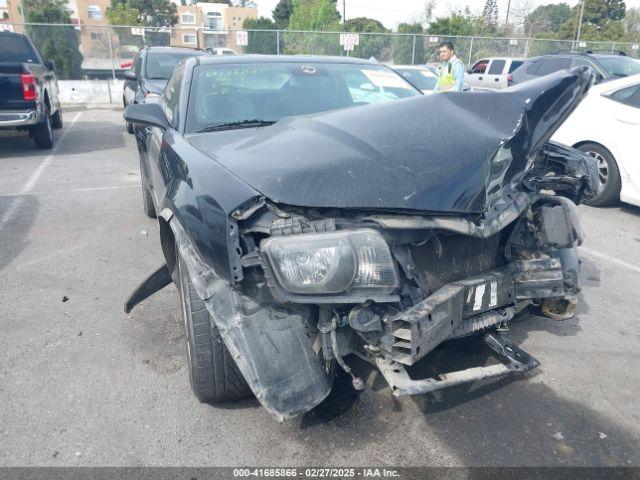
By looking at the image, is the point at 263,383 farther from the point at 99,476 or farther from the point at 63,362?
the point at 63,362

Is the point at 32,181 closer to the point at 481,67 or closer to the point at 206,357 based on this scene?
the point at 206,357

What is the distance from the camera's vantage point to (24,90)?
8289 millimetres

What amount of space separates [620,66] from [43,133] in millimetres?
11595

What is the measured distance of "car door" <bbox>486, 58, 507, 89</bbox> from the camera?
14.8 metres

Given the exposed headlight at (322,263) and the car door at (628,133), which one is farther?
the car door at (628,133)

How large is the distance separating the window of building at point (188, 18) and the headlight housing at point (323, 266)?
244 ft

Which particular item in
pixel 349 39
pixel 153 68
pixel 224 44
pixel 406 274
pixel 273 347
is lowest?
pixel 273 347

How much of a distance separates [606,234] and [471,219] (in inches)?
151

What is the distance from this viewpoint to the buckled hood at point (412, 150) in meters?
2.10

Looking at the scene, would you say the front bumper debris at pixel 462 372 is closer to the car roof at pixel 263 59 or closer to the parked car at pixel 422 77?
the car roof at pixel 263 59

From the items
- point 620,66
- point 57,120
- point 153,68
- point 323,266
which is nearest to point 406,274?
point 323,266

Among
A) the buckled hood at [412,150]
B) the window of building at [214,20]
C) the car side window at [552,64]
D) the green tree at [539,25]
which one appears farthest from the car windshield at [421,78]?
the window of building at [214,20]

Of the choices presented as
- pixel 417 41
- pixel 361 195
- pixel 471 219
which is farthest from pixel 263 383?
pixel 417 41

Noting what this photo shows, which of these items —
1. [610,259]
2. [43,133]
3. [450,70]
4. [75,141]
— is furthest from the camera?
[75,141]
